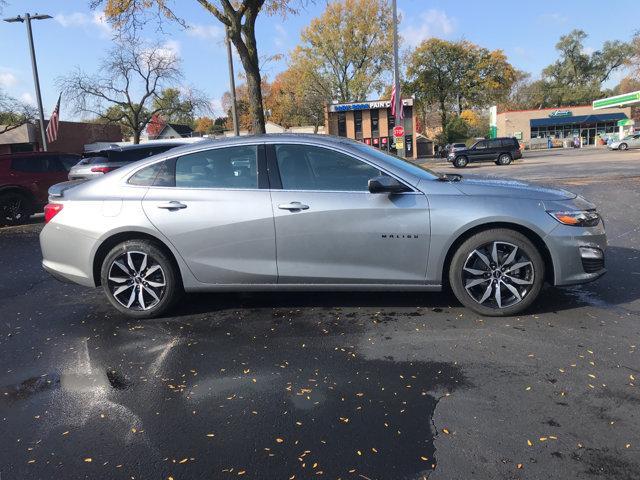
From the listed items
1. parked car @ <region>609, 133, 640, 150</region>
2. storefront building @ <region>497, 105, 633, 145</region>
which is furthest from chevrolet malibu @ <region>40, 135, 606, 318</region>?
storefront building @ <region>497, 105, 633, 145</region>

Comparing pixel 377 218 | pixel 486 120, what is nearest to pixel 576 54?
pixel 486 120

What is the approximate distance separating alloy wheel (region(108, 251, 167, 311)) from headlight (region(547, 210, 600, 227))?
343cm

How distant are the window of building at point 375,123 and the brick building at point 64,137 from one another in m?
26.4

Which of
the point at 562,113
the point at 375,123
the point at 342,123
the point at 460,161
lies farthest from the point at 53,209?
the point at 562,113

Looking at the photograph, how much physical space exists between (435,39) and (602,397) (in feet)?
203

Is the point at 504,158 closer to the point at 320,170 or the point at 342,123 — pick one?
the point at 342,123

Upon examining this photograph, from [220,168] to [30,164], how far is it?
9.71 metres

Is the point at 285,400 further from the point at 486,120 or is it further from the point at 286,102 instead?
the point at 486,120

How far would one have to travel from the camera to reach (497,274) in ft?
13.7

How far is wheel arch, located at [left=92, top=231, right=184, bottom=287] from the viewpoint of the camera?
4.51 metres

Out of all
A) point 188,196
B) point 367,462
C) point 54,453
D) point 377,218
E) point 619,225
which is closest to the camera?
point 367,462

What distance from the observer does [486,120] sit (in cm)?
8888

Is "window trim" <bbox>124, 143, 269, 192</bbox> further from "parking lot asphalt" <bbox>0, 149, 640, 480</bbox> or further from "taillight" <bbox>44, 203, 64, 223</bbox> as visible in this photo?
"parking lot asphalt" <bbox>0, 149, 640, 480</bbox>

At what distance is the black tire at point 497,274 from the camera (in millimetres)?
4105
